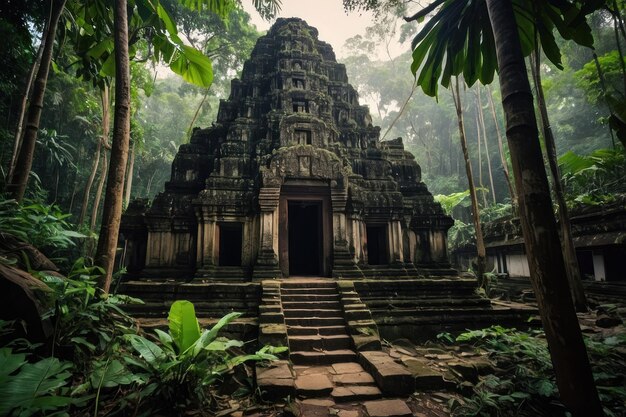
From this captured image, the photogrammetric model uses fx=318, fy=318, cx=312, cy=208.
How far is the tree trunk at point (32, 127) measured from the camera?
191 inches

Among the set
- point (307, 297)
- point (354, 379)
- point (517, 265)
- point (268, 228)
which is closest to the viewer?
point (354, 379)

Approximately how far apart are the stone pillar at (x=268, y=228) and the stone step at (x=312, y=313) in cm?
198

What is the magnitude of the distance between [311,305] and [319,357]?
164 centimetres

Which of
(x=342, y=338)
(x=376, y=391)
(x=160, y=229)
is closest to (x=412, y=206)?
(x=342, y=338)

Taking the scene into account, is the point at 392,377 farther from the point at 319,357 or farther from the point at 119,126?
the point at 119,126

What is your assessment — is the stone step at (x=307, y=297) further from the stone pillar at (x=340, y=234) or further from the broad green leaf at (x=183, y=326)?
the broad green leaf at (x=183, y=326)

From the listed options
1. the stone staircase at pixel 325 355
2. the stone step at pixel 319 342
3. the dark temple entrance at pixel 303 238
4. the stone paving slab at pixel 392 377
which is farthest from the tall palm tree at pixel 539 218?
the dark temple entrance at pixel 303 238

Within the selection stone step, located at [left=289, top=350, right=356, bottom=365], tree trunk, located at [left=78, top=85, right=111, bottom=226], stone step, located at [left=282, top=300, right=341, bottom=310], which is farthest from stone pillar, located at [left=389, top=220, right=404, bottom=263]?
tree trunk, located at [left=78, top=85, right=111, bottom=226]

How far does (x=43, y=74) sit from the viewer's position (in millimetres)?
5375

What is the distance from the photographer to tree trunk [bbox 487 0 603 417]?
5.86ft

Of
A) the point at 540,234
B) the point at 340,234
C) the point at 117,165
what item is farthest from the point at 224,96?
the point at 540,234

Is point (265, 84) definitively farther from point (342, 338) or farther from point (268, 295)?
point (342, 338)

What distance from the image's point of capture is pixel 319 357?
553 cm

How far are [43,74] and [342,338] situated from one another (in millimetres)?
7024
